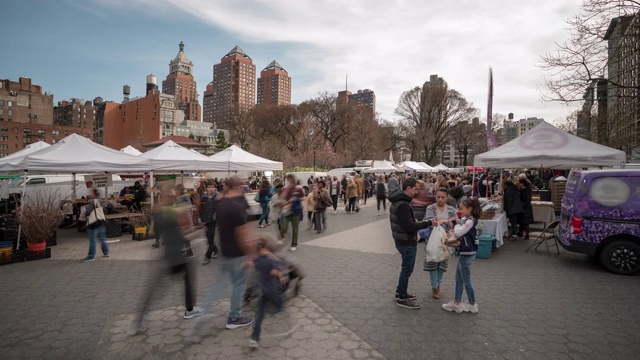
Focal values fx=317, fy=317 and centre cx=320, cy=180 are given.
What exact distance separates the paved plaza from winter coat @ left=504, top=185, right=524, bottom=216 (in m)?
2.32


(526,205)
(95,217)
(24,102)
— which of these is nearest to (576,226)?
(526,205)

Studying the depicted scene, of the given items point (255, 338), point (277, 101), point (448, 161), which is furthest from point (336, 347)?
point (448, 161)

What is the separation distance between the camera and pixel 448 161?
13688 cm

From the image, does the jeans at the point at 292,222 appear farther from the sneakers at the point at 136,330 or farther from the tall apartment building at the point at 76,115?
the tall apartment building at the point at 76,115

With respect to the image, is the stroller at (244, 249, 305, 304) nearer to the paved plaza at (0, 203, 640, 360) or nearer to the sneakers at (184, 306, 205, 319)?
the paved plaza at (0, 203, 640, 360)

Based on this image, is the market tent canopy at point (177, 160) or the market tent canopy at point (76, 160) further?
the market tent canopy at point (177, 160)

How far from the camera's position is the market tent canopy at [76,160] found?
26.3ft

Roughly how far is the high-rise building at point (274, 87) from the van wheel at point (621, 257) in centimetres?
10532

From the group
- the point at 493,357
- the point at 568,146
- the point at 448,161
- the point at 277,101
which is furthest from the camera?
the point at 448,161

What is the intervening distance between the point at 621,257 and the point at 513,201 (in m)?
3.13

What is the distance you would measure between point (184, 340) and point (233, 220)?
145 centimetres

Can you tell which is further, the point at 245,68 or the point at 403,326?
the point at 245,68

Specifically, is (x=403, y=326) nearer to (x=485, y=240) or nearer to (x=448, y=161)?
(x=485, y=240)

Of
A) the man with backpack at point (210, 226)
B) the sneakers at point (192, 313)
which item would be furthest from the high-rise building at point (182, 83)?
the sneakers at point (192, 313)
